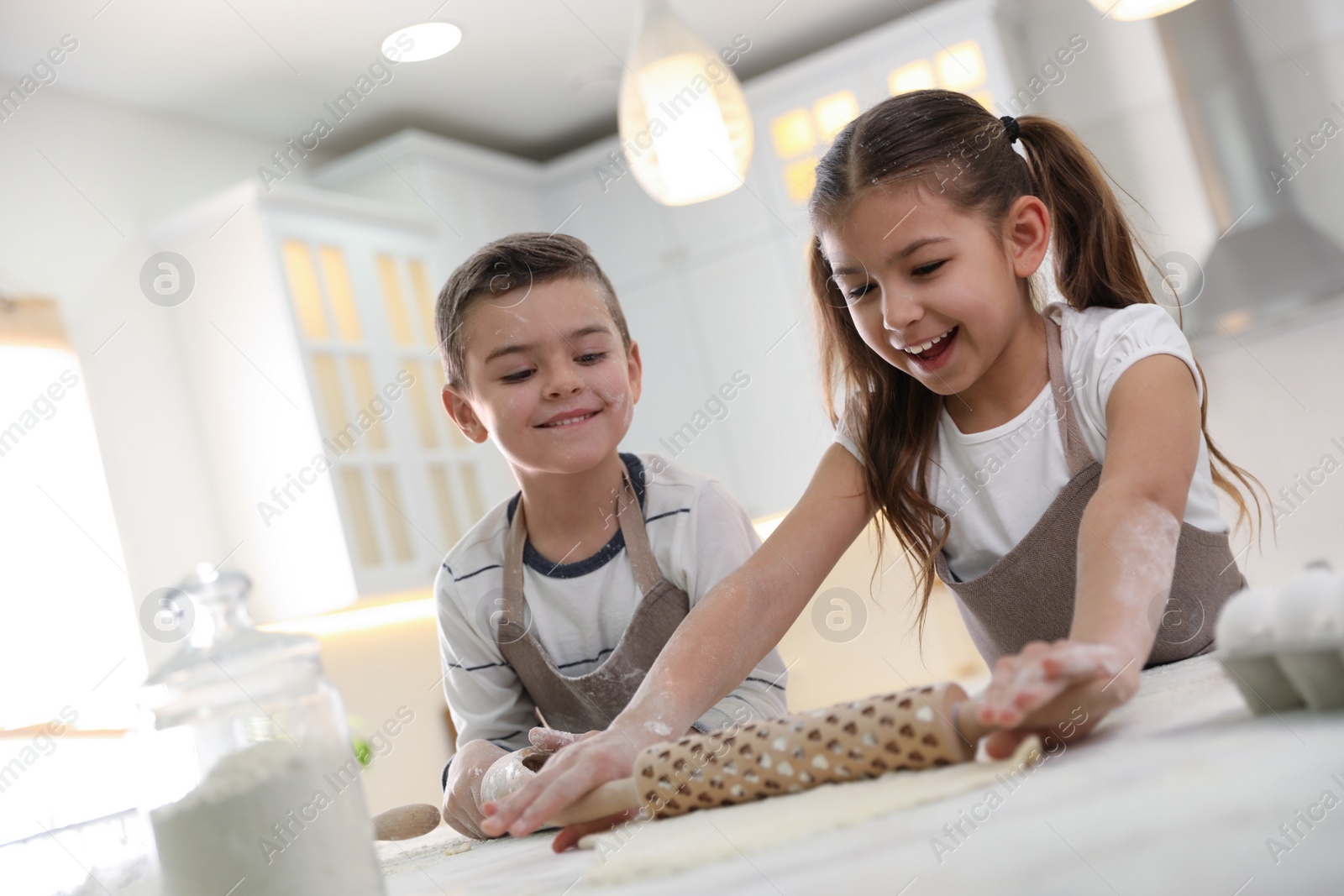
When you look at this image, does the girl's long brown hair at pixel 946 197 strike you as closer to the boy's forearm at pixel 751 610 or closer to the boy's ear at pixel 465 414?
the boy's forearm at pixel 751 610

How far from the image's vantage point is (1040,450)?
0.98m

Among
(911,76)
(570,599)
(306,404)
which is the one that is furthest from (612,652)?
(911,76)

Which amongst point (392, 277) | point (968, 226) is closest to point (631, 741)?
point (968, 226)

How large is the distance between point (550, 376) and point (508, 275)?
12 centimetres

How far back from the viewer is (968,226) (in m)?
0.92

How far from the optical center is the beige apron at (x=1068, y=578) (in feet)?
2.98

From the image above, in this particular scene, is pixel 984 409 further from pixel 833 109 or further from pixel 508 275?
pixel 833 109

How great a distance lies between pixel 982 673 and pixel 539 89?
194 centimetres

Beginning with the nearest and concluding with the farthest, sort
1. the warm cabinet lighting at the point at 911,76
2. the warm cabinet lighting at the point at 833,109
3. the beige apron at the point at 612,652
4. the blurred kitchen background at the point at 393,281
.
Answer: the beige apron at the point at 612,652
the blurred kitchen background at the point at 393,281
the warm cabinet lighting at the point at 911,76
the warm cabinet lighting at the point at 833,109

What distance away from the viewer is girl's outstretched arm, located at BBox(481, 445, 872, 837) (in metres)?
0.65

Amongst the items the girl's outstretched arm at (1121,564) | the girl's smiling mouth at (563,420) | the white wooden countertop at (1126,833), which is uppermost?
the girl's smiling mouth at (563,420)

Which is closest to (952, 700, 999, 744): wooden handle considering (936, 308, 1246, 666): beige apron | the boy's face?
(936, 308, 1246, 666): beige apron

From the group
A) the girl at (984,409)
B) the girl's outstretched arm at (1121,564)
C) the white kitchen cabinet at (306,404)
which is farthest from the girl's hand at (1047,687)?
the white kitchen cabinet at (306,404)

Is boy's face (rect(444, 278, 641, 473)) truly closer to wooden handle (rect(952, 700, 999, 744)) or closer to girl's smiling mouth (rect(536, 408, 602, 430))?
girl's smiling mouth (rect(536, 408, 602, 430))
